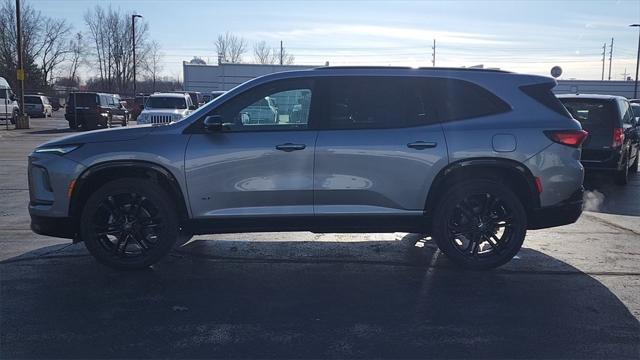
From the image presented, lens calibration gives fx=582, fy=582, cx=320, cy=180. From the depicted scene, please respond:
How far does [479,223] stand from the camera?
227 inches


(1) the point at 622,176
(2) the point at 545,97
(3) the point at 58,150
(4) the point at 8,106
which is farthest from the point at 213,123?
(4) the point at 8,106

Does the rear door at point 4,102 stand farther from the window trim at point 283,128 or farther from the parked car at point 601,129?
the window trim at point 283,128

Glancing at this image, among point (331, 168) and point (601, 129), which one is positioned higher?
point (601, 129)

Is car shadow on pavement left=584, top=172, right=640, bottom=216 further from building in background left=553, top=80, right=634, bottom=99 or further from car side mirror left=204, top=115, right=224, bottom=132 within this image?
building in background left=553, top=80, right=634, bottom=99

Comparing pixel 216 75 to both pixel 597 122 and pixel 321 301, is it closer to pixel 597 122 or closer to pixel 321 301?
pixel 597 122

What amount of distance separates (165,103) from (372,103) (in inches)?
684

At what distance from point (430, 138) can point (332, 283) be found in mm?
1668

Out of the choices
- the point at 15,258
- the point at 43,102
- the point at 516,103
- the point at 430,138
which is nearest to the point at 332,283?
the point at 430,138

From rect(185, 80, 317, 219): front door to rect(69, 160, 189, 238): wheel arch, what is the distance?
144 mm

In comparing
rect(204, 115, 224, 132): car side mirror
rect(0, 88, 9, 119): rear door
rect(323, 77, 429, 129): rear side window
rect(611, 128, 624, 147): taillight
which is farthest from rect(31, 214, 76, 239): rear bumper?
rect(0, 88, 9, 119): rear door

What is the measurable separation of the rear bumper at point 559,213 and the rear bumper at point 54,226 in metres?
4.49

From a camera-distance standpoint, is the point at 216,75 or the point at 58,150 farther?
the point at 216,75

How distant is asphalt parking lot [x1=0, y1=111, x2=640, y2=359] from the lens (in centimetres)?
404

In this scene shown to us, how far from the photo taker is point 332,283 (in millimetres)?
5434
